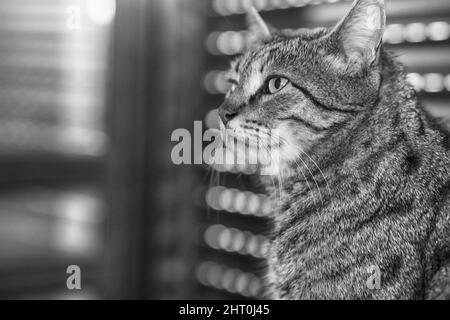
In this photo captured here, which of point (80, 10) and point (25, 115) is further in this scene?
point (25, 115)

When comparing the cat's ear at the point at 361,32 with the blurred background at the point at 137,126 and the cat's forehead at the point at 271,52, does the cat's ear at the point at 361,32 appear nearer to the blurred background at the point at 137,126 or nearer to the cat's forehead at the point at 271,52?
the cat's forehead at the point at 271,52

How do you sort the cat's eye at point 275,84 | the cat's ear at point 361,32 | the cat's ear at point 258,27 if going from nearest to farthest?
the cat's ear at point 361,32
the cat's eye at point 275,84
the cat's ear at point 258,27

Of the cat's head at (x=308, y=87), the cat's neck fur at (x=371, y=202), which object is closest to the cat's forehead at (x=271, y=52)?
the cat's head at (x=308, y=87)

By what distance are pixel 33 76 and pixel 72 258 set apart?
75 cm

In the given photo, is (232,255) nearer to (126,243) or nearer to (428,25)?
(126,243)

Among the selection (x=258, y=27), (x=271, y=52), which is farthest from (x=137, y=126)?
(x=271, y=52)

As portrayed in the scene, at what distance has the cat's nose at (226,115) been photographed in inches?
41.7

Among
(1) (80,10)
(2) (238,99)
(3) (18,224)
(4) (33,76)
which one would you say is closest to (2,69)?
(4) (33,76)

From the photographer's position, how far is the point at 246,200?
172cm

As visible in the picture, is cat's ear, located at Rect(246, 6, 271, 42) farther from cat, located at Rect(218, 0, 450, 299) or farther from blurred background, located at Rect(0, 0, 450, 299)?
blurred background, located at Rect(0, 0, 450, 299)

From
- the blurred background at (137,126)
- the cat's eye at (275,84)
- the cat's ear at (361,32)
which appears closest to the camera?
the cat's ear at (361,32)

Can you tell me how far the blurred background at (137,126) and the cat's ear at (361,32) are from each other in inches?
21.5

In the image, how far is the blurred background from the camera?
1.76m

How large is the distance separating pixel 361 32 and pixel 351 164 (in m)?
0.23
